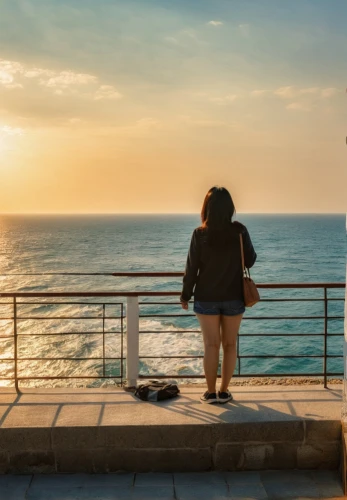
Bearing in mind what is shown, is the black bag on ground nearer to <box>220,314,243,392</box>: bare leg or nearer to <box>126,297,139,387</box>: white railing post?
<box>126,297,139,387</box>: white railing post

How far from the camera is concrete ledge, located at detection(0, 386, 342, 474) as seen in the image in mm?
3484

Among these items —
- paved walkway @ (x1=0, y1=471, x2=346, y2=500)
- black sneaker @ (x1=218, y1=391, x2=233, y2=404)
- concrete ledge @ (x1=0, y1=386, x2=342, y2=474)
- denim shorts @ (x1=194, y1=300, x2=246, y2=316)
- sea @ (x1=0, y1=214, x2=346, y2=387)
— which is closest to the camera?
paved walkway @ (x1=0, y1=471, x2=346, y2=500)

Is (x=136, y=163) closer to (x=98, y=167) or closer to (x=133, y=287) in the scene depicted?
(x=98, y=167)

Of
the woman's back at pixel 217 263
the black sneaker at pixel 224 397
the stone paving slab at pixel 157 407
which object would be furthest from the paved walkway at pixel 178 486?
the woman's back at pixel 217 263

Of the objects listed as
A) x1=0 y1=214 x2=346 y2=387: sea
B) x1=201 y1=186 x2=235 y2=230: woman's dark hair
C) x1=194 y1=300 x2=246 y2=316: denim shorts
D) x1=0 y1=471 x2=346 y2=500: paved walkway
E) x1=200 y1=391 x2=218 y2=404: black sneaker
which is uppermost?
x1=201 y1=186 x2=235 y2=230: woman's dark hair

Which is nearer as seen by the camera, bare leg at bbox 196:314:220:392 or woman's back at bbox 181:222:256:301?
woman's back at bbox 181:222:256:301

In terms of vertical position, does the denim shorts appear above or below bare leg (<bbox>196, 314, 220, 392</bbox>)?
above

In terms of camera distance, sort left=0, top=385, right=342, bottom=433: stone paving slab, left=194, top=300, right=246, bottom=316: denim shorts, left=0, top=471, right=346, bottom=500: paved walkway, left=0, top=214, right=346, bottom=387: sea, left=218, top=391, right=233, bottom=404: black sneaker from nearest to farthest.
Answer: left=0, top=471, right=346, bottom=500: paved walkway, left=0, top=385, right=342, bottom=433: stone paving slab, left=194, top=300, right=246, bottom=316: denim shorts, left=218, top=391, right=233, bottom=404: black sneaker, left=0, top=214, right=346, bottom=387: sea

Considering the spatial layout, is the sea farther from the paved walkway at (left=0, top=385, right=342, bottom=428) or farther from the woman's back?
the woman's back


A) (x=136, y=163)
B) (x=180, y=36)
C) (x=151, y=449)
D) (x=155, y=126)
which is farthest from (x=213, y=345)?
(x=136, y=163)

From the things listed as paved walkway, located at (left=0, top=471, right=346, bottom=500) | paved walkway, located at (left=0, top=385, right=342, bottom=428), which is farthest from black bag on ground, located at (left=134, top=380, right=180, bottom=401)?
paved walkway, located at (left=0, top=471, right=346, bottom=500)

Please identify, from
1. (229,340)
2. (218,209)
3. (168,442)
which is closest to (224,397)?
(229,340)

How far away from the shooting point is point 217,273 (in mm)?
3738

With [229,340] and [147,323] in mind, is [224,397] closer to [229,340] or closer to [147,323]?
[229,340]
